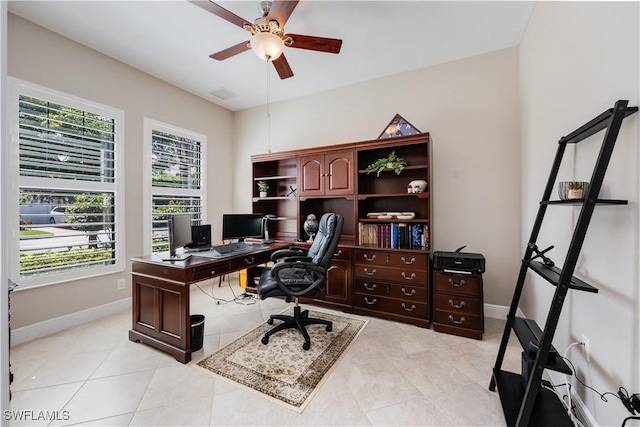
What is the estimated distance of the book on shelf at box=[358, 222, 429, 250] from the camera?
2875 millimetres

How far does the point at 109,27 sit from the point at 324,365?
3.75 m

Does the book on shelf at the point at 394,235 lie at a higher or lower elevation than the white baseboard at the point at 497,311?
higher

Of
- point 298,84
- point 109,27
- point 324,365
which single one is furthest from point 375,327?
point 109,27

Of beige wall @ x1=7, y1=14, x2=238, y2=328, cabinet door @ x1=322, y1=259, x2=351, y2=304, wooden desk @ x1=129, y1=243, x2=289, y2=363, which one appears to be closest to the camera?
wooden desk @ x1=129, y1=243, x2=289, y2=363

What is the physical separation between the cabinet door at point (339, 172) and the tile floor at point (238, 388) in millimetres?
1661

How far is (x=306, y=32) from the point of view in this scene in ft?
8.59

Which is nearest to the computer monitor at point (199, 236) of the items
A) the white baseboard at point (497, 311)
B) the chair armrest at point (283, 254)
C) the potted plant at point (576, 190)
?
the chair armrest at point (283, 254)

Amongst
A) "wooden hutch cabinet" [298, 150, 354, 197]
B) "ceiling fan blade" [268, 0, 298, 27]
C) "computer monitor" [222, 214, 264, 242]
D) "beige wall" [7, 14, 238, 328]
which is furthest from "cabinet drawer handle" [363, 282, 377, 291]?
"beige wall" [7, 14, 238, 328]

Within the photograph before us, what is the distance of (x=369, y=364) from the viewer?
6.79ft

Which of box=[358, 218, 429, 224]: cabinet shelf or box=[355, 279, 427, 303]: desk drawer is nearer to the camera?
box=[355, 279, 427, 303]: desk drawer

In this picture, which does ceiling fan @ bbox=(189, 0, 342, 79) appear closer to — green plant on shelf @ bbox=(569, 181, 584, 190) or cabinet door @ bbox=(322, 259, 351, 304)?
green plant on shelf @ bbox=(569, 181, 584, 190)

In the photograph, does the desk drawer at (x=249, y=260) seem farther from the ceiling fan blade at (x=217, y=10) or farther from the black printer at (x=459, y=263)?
the ceiling fan blade at (x=217, y=10)

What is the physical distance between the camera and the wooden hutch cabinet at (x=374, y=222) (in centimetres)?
278

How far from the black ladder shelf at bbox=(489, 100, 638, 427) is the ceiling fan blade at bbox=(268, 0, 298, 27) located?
1900 mm
